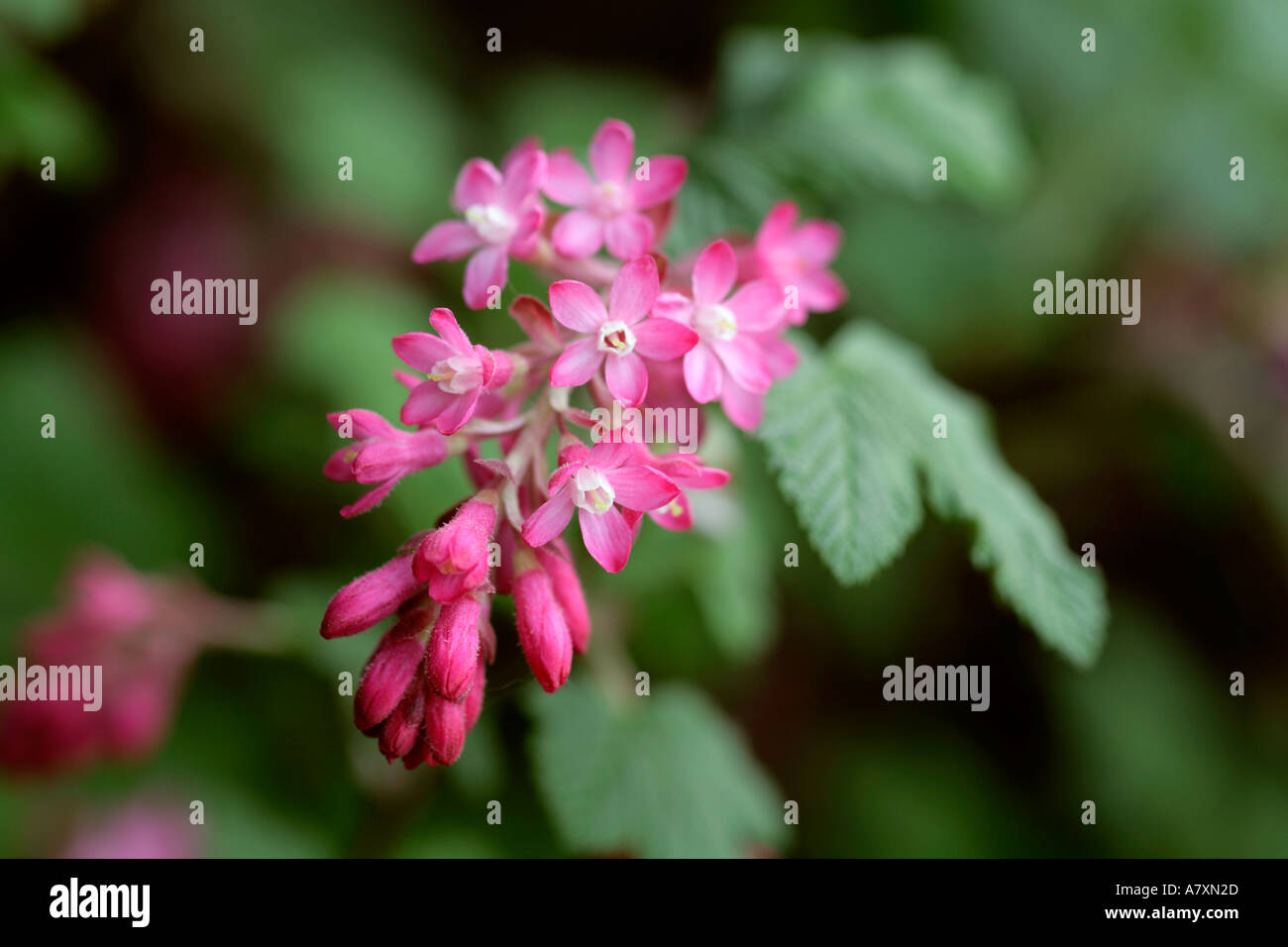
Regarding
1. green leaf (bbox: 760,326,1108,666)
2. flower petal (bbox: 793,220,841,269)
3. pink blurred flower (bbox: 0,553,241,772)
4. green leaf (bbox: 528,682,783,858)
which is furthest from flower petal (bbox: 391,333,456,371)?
pink blurred flower (bbox: 0,553,241,772)

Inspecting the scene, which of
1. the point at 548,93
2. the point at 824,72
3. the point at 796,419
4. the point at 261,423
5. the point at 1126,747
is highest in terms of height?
the point at 548,93

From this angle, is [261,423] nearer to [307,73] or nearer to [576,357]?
[307,73]

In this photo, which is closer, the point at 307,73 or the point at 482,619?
the point at 482,619

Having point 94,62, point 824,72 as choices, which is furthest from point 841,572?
point 94,62
